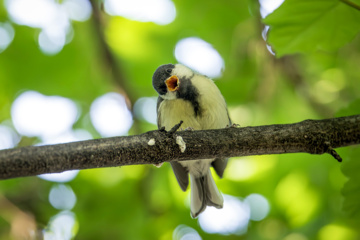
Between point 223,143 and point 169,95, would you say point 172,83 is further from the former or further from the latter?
point 223,143

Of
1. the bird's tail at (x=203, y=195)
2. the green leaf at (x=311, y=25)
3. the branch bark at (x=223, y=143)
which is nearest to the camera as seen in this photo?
the branch bark at (x=223, y=143)

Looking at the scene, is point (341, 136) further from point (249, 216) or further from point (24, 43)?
point (24, 43)

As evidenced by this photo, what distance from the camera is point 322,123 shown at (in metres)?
1.94

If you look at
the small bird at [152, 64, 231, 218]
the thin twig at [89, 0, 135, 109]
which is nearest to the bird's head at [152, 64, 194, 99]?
the small bird at [152, 64, 231, 218]

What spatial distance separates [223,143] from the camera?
193 centimetres

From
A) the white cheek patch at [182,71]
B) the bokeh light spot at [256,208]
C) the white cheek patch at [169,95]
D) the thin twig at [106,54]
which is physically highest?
the thin twig at [106,54]

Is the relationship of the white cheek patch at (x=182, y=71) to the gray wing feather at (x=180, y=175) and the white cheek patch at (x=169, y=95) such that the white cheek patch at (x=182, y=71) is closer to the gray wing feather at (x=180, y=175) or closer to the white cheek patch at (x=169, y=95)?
the white cheek patch at (x=169, y=95)

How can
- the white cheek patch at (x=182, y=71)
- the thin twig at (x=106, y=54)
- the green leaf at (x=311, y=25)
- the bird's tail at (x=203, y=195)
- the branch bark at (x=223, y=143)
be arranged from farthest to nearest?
the thin twig at (x=106, y=54) → the bird's tail at (x=203, y=195) → the white cheek patch at (x=182, y=71) → the green leaf at (x=311, y=25) → the branch bark at (x=223, y=143)

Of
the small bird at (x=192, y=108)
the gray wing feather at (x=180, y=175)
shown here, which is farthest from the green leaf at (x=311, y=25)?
the gray wing feather at (x=180, y=175)

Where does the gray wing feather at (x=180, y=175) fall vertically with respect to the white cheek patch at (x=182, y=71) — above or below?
below

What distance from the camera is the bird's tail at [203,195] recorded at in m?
3.47

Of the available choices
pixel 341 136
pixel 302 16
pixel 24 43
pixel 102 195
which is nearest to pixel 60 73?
pixel 24 43

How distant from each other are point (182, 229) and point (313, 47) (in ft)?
7.63

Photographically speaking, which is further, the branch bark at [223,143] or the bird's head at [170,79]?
the bird's head at [170,79]
